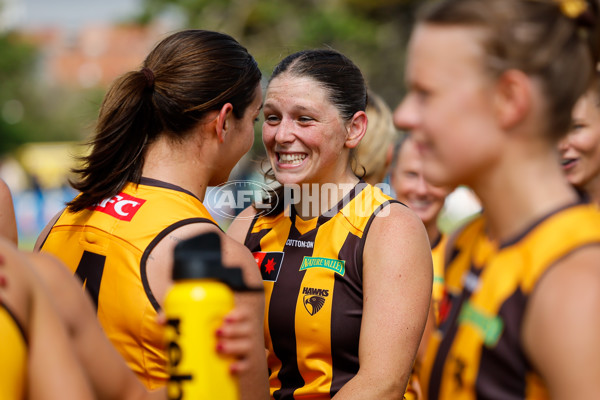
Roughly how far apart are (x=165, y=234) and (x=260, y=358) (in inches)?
21.4

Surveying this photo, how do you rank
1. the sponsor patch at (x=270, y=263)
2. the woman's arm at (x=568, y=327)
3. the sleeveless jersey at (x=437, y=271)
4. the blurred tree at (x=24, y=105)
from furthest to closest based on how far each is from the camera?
the blurred tree at (x=24, y=105) < the sleeveless jersey at (x=437, y=271) < the sponsor patch at (x=270, y=263) < the woman's arm at (x=568, y=327)

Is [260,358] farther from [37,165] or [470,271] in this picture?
[37,165]

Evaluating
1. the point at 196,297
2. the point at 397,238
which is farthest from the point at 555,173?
the point at 397,238

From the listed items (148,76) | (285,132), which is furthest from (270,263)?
(148,76)

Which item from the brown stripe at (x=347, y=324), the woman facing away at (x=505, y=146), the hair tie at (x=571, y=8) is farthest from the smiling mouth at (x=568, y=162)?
the hair tie at (x=571, y=8)

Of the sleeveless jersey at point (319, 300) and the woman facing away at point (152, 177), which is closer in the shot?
the woman facing away at point (152, 177)

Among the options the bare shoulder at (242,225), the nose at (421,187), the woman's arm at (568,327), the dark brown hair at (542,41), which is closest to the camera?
the woman's arm at (568,327)

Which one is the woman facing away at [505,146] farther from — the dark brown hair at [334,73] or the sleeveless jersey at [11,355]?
the dark brown hair at [334,73]

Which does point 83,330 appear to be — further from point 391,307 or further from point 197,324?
point 391,307

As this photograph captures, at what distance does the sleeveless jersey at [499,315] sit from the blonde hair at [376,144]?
2.26 metres

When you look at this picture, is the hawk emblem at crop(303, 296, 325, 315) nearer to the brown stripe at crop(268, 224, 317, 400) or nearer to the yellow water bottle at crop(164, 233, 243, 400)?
the brown stripe at crop(268, 224, 317, 400)

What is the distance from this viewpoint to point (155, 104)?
271 centimetres

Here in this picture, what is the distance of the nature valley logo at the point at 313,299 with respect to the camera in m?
2.84

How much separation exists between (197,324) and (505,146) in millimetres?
809
